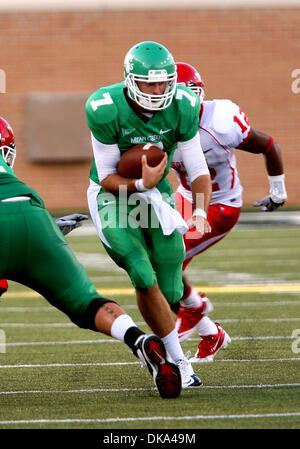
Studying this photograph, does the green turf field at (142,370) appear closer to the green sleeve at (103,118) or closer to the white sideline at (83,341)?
the white sideline at (83,341)

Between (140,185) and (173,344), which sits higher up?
(140,185)

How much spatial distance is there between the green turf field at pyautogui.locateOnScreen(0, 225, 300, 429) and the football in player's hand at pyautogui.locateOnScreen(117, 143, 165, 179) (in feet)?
3.42

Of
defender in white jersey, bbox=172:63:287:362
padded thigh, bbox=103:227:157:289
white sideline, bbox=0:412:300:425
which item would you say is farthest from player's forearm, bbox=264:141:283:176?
white sideline, bbox=0:412:300:425

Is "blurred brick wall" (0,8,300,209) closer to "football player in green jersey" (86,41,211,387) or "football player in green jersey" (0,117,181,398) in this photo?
"football player in green jersey" (86,41,211,387)

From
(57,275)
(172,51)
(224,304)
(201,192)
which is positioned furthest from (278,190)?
A: (172,51)

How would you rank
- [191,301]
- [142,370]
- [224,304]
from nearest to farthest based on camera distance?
[142,370] → [191,301] → [224,304]

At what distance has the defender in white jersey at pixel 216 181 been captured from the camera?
554 cm

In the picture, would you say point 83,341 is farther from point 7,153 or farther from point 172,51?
point 172,51

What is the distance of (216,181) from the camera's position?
5.96 metres

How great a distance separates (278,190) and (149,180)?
63.9 inches

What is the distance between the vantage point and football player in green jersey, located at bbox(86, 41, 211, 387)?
178 inches

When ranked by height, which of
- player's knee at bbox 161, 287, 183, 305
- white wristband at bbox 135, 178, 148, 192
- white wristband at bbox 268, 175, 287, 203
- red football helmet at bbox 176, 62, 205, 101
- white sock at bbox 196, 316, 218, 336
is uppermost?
red football helmet at bbox 176, 62, 205, 101

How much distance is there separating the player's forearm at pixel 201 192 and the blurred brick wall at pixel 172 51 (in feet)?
50.4

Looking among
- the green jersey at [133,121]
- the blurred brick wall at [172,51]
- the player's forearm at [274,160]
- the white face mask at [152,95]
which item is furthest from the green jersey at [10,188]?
the blurred brick wall at [172,51]
